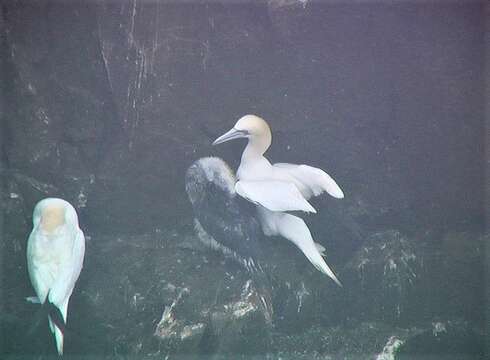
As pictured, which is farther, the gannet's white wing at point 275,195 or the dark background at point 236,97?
the dark background at point 236,97

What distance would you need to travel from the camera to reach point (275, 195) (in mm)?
4613

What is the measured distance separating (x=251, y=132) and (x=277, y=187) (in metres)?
0.51

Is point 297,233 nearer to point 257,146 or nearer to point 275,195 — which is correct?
point 275,195

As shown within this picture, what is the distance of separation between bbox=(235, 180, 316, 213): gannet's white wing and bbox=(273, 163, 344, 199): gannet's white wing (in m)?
0.13

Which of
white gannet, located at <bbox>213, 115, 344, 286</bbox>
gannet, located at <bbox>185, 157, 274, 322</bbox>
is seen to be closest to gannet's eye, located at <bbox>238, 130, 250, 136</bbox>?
white gannet, located at <bbox>213, 115, 344, 286</bbox>

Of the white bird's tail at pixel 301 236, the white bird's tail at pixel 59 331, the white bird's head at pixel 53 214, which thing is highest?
the white bird's head at pixel 53 214

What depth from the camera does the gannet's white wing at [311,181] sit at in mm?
4689

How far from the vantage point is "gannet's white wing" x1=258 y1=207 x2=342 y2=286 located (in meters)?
4.66

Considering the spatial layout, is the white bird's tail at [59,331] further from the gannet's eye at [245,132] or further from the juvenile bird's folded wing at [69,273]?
the gannet's eye at [245,132]

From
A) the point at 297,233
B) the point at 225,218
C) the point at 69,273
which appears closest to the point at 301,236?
the point at 297,233

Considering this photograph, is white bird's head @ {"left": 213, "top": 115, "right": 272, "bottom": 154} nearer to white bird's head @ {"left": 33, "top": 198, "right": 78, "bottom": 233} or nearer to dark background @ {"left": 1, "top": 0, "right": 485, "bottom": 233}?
dark background @ {"left": 1, "top": 0, "right": 485, "bottom": 233}

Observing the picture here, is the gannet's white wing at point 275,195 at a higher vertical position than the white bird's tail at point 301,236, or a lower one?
higher

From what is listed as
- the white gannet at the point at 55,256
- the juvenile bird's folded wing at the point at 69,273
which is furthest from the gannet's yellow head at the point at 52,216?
the juvenile bird's folded wing at the point at 69,273

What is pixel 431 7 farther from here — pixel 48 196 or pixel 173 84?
pixel 48 196
